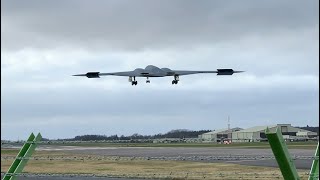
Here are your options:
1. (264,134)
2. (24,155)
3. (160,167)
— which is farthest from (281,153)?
(160,167)

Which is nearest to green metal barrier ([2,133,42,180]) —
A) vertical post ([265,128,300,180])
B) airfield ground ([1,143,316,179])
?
airfield ground ([1,143,316,179])

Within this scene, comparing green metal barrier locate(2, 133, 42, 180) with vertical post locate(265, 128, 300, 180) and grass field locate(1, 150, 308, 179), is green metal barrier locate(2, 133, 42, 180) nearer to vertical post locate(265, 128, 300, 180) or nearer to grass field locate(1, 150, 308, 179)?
vertical post locate(265, 128, 300, 180)

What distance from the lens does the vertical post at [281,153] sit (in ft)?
18.5

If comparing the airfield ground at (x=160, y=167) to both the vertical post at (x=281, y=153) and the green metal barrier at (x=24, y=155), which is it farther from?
the vertical post at (x=281, y=153)

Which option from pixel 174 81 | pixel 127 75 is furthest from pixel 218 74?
pixel 127 75

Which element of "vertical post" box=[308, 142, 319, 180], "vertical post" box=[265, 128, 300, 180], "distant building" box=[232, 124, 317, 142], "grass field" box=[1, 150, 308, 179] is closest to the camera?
"vertical post" box=[265, 128, 300, 180]

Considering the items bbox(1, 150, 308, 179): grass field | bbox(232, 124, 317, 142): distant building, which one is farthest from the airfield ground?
bbox(232, 124, 317, 142): distant building

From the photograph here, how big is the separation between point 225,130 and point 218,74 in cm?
6246

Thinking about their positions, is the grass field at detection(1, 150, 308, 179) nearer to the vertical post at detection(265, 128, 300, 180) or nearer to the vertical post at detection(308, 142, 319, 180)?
the vertical post at detection(308, 142, 319, 180)

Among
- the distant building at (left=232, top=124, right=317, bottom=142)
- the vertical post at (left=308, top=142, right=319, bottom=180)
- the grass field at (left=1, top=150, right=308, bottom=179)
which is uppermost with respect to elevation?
the distant building at (left=232, top=124, right=317, bottom=142)

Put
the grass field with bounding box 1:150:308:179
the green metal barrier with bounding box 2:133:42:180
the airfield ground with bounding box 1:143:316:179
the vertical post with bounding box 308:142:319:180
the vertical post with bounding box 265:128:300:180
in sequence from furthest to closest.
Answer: the grass field with bounding box 1:150:308:179
the airfield ground with bounding box 1:143:316:179
the green metal barrier with bounding box 2:133:42:180
the vertical post with bounding box 308:142:319:180
the vertical post with bounding box 265:128:300:180

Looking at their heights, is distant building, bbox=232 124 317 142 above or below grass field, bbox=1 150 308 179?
above

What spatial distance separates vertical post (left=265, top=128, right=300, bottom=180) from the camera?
5648mm

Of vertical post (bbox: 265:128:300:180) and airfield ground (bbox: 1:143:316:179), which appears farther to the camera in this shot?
airfield ground (bbox: 1:143:316:179)
